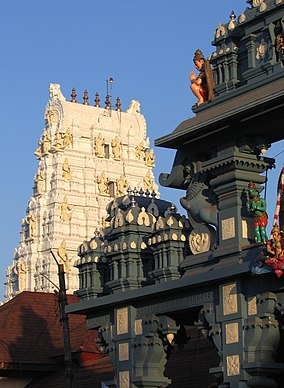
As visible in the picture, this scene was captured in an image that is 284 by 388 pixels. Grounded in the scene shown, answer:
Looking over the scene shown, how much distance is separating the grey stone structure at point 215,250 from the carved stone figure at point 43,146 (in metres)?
61.6

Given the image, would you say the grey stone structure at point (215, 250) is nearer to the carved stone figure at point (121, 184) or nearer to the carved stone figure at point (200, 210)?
the carved stone figure at point (200, 210)

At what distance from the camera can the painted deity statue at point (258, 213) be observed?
19.7 m

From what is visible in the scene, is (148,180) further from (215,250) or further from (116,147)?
(215,250)

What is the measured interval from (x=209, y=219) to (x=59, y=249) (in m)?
59.1

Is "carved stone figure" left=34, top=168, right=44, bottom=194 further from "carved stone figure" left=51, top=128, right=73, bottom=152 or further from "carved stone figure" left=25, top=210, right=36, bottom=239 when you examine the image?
"carved stone figure" left=51, top=128, right=73, bottom=152

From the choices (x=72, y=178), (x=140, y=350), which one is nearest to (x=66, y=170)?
(x=72, y=178)

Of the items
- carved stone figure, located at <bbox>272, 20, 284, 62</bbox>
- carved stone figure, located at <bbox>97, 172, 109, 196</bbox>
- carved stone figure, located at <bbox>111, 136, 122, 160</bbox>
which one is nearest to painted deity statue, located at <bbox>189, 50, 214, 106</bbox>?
carved stone figure, located at <bbox>272, 20, 284, 62</bbox>

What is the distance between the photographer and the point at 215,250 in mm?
20391

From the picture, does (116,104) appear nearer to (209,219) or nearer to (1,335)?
(1,335)

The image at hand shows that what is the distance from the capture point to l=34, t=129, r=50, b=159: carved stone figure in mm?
84875

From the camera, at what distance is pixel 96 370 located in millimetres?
30703

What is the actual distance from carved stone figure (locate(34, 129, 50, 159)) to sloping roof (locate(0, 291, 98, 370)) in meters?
47.1

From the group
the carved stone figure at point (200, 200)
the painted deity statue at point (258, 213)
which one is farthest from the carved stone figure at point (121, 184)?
the painted deity statue at point (258, 213)

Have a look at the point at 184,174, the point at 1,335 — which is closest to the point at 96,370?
the point at 1,335
